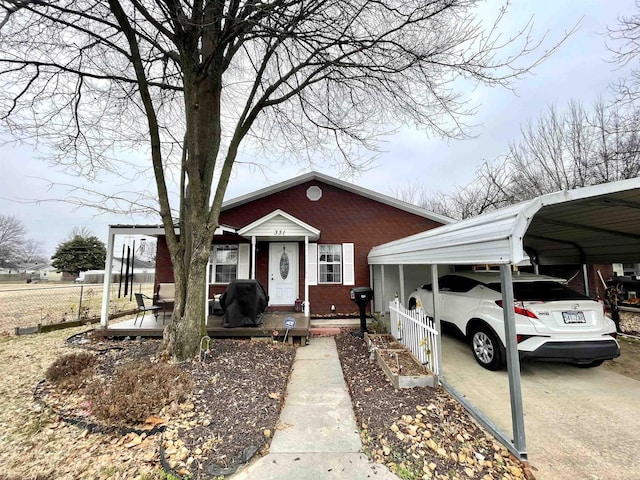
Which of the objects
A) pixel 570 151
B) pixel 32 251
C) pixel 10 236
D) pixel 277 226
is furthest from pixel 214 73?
pixel 32 251

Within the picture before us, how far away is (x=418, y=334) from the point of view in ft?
14.8

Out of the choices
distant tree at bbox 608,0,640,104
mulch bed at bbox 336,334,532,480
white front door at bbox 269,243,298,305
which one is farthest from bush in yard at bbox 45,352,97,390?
distant tree at bbox 608,0,640,104

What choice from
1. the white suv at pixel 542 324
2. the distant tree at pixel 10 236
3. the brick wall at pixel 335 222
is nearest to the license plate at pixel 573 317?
the white suv at pixel 542 324

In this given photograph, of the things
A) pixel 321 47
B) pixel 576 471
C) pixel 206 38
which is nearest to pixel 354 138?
pixel 321 47

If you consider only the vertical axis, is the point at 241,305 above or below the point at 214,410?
above

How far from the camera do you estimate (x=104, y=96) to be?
6652 millimetres

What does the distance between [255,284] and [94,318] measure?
6309 millimetres

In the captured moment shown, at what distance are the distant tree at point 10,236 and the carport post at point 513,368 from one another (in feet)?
235

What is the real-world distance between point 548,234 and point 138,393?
7.61 meters

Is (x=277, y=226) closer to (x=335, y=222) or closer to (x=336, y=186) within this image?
(x=335, y=222)

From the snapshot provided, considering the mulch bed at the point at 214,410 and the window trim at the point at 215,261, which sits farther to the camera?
the window trim at the point at 215,261

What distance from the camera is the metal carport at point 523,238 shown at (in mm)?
2432

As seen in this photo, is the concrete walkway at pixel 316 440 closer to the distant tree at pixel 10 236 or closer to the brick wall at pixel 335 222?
the brick wall at pixel 335 222

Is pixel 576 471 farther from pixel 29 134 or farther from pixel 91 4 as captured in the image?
pixel 29 134
